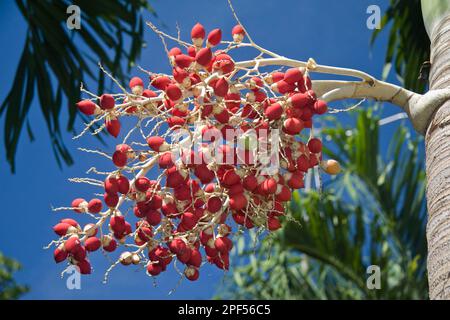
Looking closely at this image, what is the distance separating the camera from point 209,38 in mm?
1745

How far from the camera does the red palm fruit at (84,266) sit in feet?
5.47

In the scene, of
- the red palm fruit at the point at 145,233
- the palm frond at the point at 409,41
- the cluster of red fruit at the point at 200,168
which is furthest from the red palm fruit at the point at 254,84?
the palm frond at the point at 409,41

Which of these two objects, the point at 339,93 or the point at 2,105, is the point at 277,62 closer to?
the point at 339,93

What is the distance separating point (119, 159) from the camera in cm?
165

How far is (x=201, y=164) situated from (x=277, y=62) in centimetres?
35

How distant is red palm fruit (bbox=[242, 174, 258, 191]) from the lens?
1.60 meters

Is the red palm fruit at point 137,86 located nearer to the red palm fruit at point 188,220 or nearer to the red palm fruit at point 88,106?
the red palm fruit at point 88,106

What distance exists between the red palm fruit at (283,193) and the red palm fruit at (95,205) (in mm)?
404

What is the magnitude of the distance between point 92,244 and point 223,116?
1.32 ft

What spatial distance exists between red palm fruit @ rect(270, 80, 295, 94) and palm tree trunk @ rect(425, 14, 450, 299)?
31 centimetres

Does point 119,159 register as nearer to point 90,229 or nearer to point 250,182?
point 90,229

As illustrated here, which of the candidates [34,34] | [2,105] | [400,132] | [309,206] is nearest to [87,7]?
[34,34]

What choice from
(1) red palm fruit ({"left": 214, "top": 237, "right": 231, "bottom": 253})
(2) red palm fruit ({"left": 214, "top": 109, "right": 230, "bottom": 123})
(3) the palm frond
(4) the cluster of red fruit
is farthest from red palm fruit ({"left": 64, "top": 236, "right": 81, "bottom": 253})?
(3) the palm frond

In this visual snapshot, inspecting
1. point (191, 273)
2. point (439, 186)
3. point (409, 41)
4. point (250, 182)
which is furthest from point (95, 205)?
point (409, 41)
